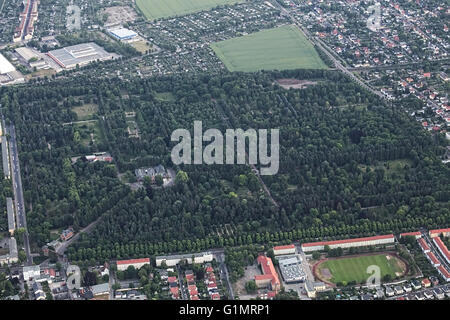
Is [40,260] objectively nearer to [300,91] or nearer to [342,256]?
[342,256]

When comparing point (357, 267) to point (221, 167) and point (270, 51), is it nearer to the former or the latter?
point (221, 167)

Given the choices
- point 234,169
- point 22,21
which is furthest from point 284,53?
point 22,21

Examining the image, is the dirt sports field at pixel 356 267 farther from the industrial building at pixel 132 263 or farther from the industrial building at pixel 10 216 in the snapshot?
the industrial building at pixel 10 216

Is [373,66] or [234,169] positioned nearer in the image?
[234,169]

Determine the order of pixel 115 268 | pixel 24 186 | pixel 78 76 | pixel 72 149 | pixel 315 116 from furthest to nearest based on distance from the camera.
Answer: pixel 78 76, pixel 315 116, pixel 72 149, pixel 24 186, pixel 115 268

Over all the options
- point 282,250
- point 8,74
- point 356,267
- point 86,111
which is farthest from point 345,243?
point 8,74

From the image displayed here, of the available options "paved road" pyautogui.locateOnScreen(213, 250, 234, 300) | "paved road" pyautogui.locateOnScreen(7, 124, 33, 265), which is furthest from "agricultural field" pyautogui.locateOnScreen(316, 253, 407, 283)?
"paved road" pyautogui.locateOnScreen(7, 124, 33, 265)

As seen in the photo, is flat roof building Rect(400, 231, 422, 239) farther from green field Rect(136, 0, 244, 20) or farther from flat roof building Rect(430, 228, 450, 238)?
green field Rect(136, 0, 244, 20)
